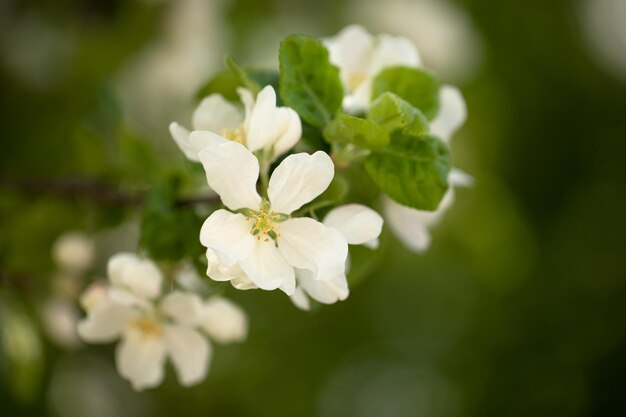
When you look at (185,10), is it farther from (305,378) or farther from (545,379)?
(545,379)

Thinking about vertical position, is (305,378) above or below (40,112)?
below

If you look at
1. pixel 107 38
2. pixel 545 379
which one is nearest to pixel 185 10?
pixel 107 38

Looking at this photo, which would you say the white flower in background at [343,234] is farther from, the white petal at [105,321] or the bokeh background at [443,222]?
the bokeh background at [443,222]

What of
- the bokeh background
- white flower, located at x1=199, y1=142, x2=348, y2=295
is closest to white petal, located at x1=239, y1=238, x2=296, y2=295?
white flower, located at x1=199, y1=142, x2=348, y2=295

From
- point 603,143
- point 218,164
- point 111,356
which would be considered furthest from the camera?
point 603,143

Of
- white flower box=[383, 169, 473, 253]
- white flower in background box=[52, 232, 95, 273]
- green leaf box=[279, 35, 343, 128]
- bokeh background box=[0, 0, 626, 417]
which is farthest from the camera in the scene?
bokeh background box=[0, 0, 626, 417]

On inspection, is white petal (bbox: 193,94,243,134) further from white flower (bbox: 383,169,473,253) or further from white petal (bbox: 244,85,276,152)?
white flower (bbox: 383,169,473,253)

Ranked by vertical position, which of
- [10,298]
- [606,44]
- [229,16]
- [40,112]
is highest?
[606,44]
